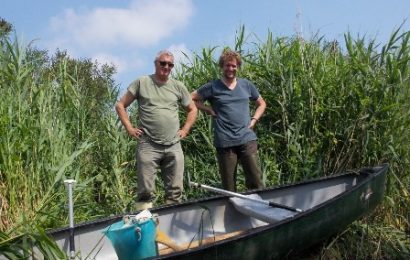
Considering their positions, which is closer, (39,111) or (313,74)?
(39,111)

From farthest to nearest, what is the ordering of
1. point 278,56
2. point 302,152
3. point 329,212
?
point 278,56
point 302,152
point 329,212

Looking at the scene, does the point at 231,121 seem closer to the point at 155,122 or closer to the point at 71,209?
the point at 155,122

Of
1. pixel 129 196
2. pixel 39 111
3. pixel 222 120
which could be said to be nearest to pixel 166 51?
pixel 222 120

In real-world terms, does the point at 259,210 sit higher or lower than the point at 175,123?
lower

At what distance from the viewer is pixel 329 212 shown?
172 inches

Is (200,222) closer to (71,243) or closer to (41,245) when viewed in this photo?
(71,243)

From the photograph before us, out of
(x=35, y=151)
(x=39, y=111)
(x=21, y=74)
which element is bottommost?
(x=35, y=151)

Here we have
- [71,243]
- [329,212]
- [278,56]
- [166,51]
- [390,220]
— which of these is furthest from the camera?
[278,56]

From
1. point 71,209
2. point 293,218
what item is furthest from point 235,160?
point 71,209

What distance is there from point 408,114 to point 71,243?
3.47 meters

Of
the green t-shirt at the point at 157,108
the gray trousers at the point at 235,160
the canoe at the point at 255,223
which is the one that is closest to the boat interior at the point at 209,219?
the canoe at the point at 255,223

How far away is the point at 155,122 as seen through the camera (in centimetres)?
478

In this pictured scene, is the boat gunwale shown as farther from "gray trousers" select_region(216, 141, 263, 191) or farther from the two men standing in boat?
the two men standing in boat

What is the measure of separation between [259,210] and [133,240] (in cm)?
136
